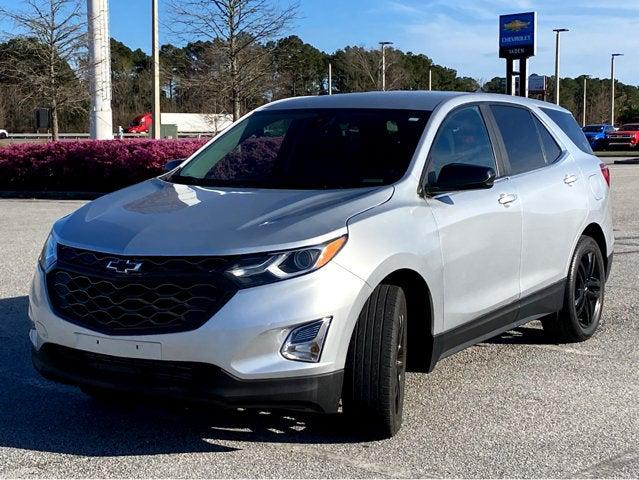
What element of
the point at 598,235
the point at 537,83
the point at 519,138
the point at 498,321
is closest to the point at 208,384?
the point at 498,321

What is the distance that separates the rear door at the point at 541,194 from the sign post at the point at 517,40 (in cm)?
2463

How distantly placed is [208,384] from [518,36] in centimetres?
2925

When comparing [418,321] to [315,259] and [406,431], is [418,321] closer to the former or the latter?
[406,431]

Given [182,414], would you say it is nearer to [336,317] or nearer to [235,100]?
[336,317]

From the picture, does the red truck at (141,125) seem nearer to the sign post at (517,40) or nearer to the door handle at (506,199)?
the sign post at (517,40)

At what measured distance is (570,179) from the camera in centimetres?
648

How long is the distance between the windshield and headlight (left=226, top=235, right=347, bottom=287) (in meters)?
0.97

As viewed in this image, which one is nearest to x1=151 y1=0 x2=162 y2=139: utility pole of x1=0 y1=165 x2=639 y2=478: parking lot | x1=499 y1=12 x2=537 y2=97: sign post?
x1=499 y1=12 x2=537 y2=97: sign post

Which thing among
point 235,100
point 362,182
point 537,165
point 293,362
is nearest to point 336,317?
point 293,362

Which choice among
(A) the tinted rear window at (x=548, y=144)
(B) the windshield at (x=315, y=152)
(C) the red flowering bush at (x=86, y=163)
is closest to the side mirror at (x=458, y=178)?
(B) the windshield at (x=315, y=152)

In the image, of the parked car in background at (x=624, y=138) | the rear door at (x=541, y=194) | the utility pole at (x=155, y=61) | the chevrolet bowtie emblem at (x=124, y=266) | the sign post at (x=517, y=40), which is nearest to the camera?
the chevrolet bowtie emblem at (x=124, y=266)

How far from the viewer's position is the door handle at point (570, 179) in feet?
21.1

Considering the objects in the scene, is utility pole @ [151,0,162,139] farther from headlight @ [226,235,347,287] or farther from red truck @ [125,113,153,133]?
red truck @ [125,113,153,133]

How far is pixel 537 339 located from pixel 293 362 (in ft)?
11.1
